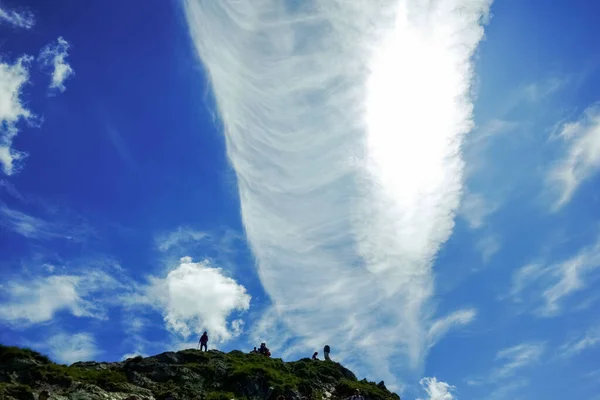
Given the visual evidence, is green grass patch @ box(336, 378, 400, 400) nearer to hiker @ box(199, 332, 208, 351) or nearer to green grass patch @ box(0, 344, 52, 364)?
hiker @ box(199, 332, 208, 351)

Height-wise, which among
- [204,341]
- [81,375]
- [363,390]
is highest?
[204,341]

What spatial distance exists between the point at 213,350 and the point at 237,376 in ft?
29.0

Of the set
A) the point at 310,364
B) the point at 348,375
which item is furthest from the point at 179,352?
the point at 348,375

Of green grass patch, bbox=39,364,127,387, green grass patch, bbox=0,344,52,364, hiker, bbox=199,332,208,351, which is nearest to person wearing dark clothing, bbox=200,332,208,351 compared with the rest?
hiker, bbox=199,332,208,351

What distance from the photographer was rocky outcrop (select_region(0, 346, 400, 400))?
29062 millimetres

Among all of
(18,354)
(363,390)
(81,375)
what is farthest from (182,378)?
(363,390)

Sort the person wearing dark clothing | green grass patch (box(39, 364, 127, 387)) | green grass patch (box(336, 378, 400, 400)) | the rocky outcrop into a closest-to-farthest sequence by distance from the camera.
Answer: the rocky outcrop < green grass patch (box(39, 364, 127, 387)) < green grass patch (box(336, 378, 400, 400)) < the person wearing dark clothing

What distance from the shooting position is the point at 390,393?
47.9 metres

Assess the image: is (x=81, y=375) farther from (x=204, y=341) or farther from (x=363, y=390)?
(x=363, y=390)

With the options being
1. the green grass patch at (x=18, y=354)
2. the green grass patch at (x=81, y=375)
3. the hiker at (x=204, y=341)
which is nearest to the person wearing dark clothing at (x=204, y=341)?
the hiker at (x=204, y=341)

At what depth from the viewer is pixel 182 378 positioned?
35844 millimetres

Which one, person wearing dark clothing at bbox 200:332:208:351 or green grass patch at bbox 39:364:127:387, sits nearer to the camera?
green grass patch at bbox 39:364:127:387

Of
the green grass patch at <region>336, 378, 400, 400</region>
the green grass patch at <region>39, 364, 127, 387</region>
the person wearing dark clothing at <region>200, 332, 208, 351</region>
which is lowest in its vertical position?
the green grass patch at <region>39, 364, 127, 387</region>

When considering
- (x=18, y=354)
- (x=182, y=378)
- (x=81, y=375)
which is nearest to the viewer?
(x=18, y=354)
